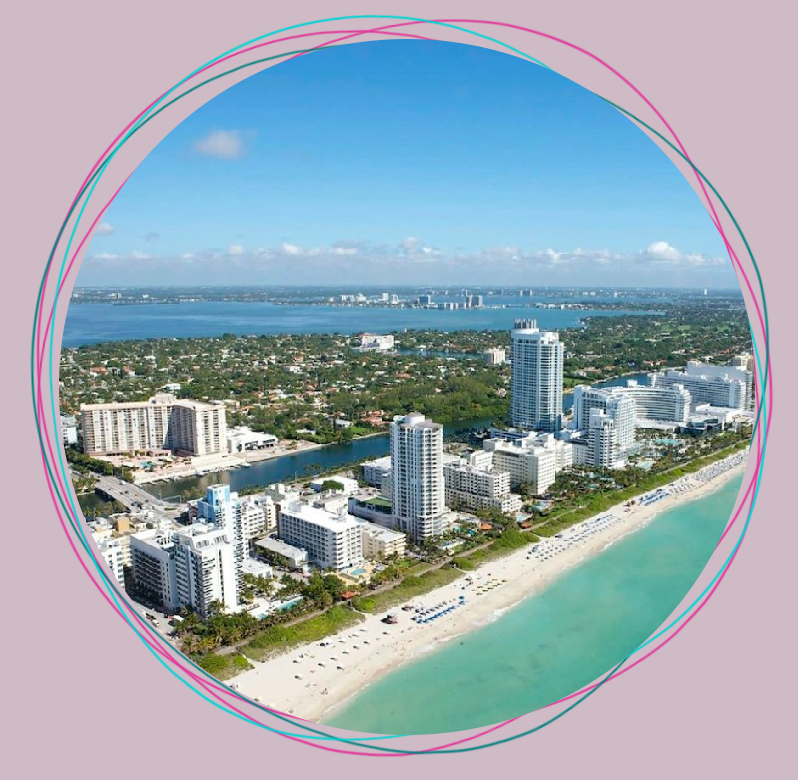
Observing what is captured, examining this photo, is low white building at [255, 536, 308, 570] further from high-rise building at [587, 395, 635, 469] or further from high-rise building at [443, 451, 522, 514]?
high-rise building at [587, 395, 635, 469]

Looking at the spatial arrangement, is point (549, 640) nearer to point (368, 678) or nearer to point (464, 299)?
point (368, 678)

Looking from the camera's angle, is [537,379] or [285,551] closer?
[285,551]

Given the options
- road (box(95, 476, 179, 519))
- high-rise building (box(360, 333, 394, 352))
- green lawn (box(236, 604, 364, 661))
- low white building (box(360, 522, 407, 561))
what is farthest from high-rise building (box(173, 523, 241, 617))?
high-rise building (box(360, 333, 394, 352))

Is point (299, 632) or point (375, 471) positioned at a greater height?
point (375, 471)

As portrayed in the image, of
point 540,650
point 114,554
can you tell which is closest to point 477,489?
point 540,650

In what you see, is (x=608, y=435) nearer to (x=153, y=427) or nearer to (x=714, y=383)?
(x=714, y=383)

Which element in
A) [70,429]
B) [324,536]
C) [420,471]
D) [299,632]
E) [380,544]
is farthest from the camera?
[70,429]

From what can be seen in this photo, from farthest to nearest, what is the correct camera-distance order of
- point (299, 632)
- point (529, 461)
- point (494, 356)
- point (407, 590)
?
point (494, 356) < point (529, 461) < point (407, 590) < point (299, 632)
